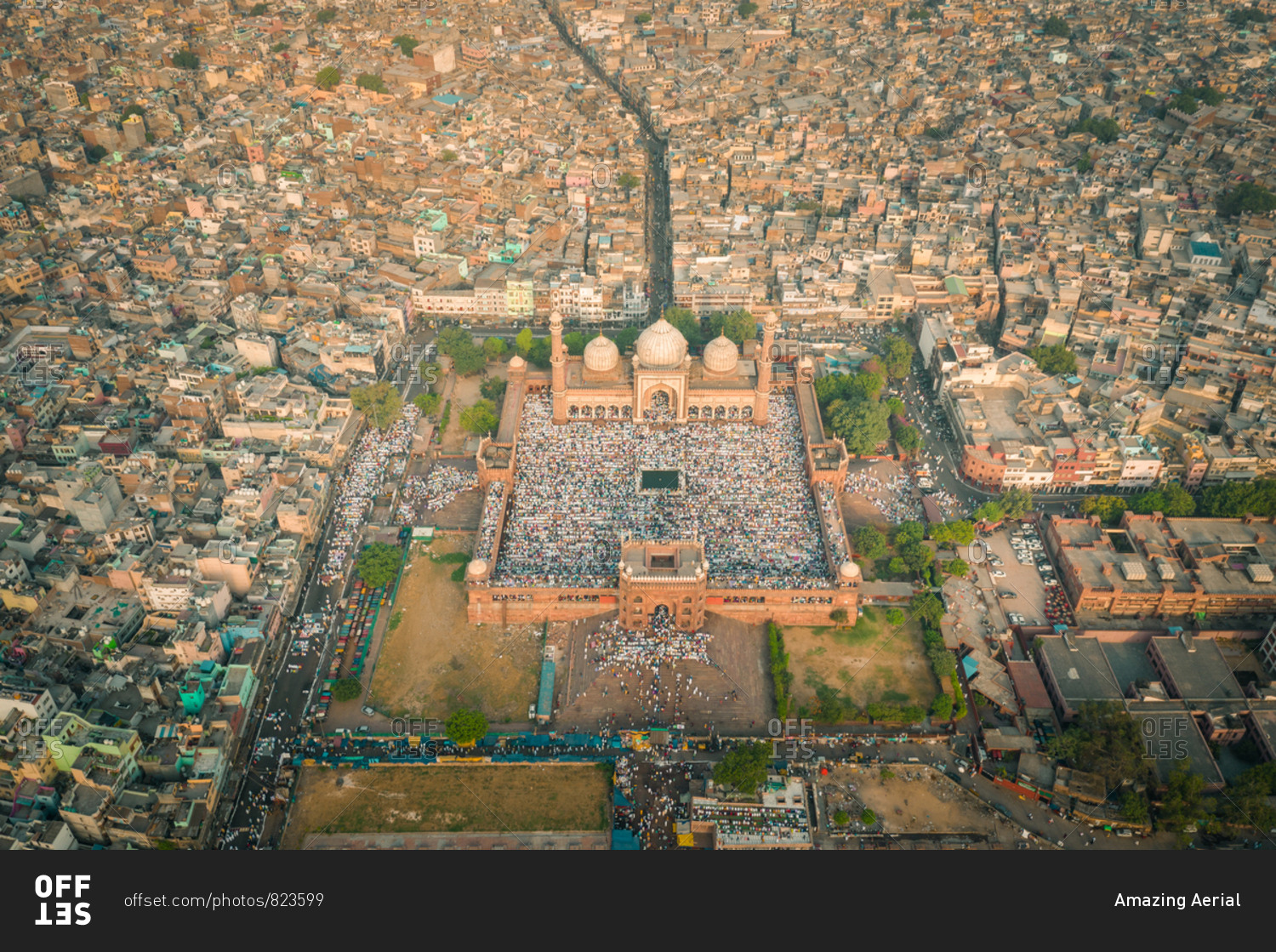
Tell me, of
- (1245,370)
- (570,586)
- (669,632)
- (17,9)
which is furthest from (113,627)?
(17,9)

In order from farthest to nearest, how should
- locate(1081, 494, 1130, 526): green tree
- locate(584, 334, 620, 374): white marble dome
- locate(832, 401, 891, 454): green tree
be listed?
1. locate(584, 334, 620, 374): white marble dome
2. locate(832, 401, 891, 454): green tree
3. locate(1081, 494, 1130, 526): green tree

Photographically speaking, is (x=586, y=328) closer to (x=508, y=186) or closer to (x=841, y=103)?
(x=508, y=186)

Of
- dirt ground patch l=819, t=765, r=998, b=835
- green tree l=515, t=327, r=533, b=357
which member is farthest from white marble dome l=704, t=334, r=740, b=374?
dirt ground patch l=819, t=765, r=998, b=835

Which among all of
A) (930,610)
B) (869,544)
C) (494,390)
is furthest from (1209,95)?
(494,390)

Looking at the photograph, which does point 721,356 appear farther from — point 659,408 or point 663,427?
point 663,427

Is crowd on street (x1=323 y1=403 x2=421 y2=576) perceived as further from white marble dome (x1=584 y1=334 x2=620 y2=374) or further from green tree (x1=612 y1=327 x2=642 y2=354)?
green tree (x1=612 y1=327 x2=642 y2=354)

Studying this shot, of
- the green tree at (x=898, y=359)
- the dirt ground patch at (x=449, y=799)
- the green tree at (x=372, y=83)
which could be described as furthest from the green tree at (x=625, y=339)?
the green tree at (x=372, y=83)
